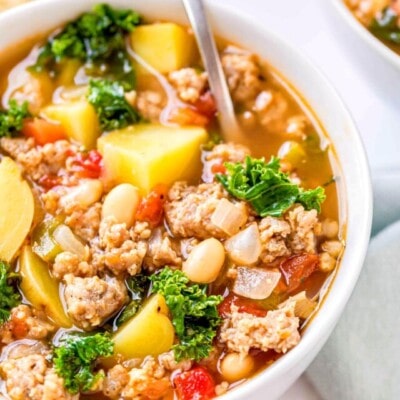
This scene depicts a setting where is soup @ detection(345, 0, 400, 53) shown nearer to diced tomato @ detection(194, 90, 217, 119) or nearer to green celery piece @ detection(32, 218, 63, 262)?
diced tomato @ detection(194, 90, 217, 119)

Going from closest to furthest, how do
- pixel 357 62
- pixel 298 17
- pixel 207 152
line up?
pixel 207 152
pixel 357 62
pixel 298 17

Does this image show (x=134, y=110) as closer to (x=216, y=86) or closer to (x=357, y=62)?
(x=216, y=86)

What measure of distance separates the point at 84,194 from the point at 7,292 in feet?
1.86

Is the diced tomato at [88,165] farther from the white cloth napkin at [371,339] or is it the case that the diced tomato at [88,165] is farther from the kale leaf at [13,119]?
the white cloth napkin at [371,339]

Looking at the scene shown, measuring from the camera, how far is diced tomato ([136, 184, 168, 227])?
3965mm

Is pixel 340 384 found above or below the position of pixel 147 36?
below

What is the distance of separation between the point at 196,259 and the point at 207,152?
26.3 inches

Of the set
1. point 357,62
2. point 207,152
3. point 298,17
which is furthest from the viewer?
point 298,17

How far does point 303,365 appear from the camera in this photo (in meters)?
3.72

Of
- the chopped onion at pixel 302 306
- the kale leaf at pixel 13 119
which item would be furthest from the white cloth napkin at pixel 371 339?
the kale leaf at pixel 13 119

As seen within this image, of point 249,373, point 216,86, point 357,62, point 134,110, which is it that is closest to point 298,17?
point 357,62

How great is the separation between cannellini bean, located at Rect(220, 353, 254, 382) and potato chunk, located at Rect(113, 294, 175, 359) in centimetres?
25

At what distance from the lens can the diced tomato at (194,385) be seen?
3592 millimetres

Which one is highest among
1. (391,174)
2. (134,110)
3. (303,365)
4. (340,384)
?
(134,110)
